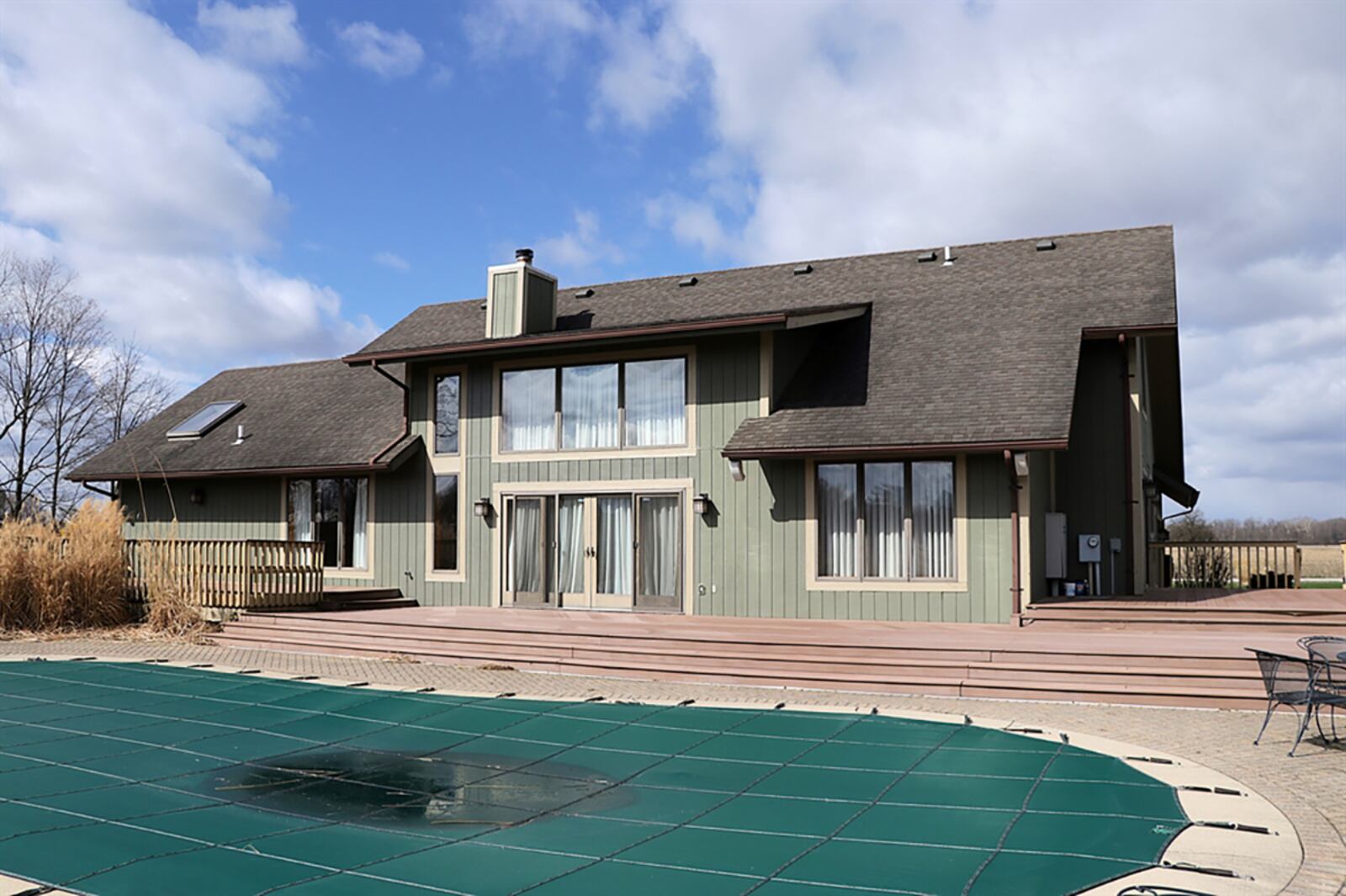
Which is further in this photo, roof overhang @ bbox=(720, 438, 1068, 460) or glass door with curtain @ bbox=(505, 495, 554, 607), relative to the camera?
glass door with curtain @ bbox=(505, 495, 554, 607)

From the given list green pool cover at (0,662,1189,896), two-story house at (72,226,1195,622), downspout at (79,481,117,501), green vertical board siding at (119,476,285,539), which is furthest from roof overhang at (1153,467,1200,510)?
downspout at (79,481,117,501)

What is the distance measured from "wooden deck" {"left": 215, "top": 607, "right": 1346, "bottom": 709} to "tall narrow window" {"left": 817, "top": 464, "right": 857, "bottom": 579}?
83 cm

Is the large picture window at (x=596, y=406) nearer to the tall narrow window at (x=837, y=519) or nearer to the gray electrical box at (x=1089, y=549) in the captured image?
the tall narrow window at (x=837, y=519)

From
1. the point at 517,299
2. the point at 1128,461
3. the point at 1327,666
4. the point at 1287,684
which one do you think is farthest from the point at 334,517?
the point at 1327,666

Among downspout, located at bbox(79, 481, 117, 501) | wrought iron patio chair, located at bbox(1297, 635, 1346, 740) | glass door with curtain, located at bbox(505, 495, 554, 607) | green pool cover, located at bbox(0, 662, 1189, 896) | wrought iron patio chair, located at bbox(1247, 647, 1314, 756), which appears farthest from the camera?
downspout, located at bbox(79, 481, 117, 501)

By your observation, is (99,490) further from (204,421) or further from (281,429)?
(281,429)

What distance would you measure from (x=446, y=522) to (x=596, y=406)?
3.26 meters

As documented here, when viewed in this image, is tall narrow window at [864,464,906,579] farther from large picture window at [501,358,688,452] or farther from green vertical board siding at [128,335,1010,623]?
large picture window at [501,358,688,452]

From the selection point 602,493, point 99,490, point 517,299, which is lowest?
point 602,493

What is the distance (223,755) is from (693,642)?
534 centimetres

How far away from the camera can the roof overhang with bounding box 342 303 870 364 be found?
13711 millimetres

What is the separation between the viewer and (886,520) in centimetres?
1342

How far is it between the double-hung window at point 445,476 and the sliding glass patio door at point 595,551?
45.0 inches

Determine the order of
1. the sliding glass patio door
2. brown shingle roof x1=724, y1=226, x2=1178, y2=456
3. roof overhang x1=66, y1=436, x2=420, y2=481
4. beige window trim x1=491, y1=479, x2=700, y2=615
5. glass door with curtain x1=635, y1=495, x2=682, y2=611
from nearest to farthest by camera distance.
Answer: brown shingle roof x1=724, y1=226, x2=1178, y2=456, beige window trim x1=491, y1=479, x2=700, y2=615, glass door with curtain x1=635, y1=495, x2=682, y2=611, the sliding glass patio door, roof overhang x1=66, y1=436, x2=420, y2=481
